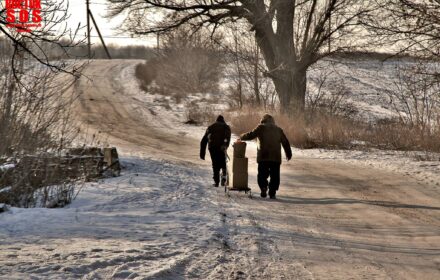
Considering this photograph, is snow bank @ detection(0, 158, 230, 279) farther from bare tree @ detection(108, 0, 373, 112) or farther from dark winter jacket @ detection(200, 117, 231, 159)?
bare tree @ detection(108, 0, 373, 112)

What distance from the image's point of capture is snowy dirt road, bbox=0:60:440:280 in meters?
5.38

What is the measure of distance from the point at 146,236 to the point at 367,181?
679 cm

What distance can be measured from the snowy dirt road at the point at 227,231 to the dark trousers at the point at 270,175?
34 cm

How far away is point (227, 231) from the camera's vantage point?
7.05 metres

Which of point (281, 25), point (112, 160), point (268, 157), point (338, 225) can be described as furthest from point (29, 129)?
point (281, 25)

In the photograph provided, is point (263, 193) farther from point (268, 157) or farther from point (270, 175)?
point (268, 157)

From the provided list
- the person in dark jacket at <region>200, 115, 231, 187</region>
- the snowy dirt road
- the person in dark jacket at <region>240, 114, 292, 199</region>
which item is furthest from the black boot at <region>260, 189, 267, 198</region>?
the person in dark jacket at <region>200, 115, 231, 187</region>

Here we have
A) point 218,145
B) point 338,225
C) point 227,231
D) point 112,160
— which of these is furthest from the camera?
point 112,160

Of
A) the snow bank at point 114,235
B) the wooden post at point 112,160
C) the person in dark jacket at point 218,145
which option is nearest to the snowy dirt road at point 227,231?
the snow bank at point 114,235

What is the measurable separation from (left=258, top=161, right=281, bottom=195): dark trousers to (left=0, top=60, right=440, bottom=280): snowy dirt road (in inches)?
13.2

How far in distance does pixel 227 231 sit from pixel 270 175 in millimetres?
3224

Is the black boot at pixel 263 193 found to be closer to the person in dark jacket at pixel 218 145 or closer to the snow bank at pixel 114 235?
the snow bank at pixel 114 235

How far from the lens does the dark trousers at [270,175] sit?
1002cm

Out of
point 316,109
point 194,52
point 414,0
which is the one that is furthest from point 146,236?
point 194,52
